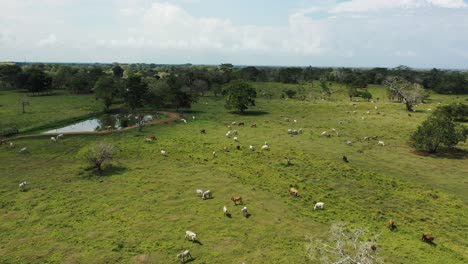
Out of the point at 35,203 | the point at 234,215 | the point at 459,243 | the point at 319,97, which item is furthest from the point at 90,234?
the point at 319,97

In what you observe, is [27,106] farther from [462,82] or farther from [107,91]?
[462,82]

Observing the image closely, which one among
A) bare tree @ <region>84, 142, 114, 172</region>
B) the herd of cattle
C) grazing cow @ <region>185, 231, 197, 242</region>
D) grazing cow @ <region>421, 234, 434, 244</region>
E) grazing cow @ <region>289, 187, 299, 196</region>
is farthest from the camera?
bare tree @ <region>84, 142, 114, 172</region>

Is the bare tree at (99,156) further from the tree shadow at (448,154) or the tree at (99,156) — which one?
the tree shadow at (448,154)

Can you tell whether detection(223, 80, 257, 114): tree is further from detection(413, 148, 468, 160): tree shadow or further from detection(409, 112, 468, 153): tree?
detection(413, 148, 468, 160): tree shadow

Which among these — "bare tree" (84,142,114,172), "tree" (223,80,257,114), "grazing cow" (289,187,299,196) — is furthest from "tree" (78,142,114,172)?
"tree" (223,80,257,114)

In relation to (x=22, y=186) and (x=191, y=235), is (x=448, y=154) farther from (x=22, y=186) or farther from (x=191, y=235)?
(x=22, y=186)

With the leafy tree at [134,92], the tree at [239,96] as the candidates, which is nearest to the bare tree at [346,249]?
the tree at [239,96]

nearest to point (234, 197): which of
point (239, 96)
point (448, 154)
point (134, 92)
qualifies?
point (448, 154)
